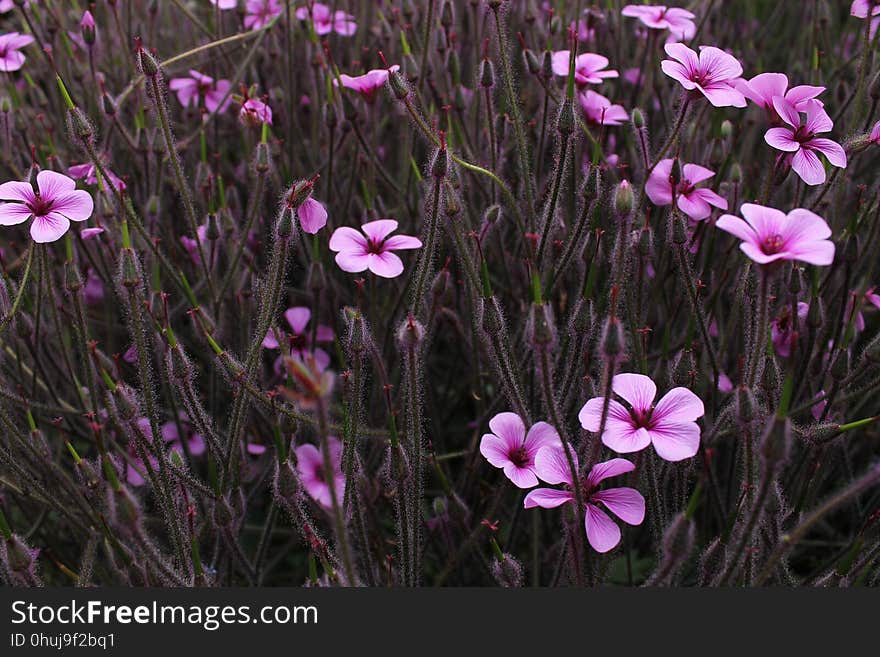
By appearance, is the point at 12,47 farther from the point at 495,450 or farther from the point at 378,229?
the point at 495,450

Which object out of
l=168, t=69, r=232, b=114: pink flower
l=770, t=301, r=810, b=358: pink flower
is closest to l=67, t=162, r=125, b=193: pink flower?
l=168, t=69, r=232, b=114: pink flower

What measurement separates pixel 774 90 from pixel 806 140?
92mm

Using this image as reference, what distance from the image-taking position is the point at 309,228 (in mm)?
1291

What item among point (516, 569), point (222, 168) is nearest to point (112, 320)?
point (222, 168)

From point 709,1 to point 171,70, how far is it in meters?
1.23

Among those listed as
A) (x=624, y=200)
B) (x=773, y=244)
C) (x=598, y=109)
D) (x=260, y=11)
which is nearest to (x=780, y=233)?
(x=773, y=244)

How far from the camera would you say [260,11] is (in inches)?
79.0

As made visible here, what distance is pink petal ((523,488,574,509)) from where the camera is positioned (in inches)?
42.0

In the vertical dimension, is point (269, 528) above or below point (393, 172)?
below

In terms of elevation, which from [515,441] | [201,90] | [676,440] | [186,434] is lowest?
[186,434]

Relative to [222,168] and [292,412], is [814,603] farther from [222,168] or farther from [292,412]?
[222,168]

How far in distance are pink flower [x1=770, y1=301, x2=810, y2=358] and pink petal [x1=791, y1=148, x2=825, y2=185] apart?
0.75 feet

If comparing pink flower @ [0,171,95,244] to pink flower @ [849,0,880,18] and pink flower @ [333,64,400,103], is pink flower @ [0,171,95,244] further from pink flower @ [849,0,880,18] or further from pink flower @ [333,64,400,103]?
pink flower @ [849,0,880,18]

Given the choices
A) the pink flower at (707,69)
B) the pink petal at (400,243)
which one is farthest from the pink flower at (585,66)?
the pink petal at (400,243)
